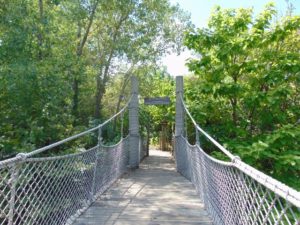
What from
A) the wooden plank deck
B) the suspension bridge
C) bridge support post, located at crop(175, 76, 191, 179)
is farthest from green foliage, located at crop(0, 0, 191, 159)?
bridge support post, located at crop(175, 76, 191, 179)

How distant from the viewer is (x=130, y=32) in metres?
7.82

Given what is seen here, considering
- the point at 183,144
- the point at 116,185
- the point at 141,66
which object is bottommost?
the point at 116,185

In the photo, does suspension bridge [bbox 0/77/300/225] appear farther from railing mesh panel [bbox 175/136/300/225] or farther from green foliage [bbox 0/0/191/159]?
green foliage [bbox 0/0/191/159]

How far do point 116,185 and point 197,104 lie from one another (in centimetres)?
197

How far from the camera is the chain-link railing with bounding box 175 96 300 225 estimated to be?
1185 mm

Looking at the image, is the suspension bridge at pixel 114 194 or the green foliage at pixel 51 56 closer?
the suspension bridge at pixel 114 194

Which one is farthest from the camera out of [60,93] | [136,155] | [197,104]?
[136,155]

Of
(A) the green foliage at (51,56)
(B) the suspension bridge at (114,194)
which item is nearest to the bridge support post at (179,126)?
(B) the suspension bridge at (114,194)

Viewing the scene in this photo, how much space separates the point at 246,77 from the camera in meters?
5.61

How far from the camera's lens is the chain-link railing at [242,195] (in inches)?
46.6

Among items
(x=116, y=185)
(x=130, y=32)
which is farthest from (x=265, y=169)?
(x=130, y=32)

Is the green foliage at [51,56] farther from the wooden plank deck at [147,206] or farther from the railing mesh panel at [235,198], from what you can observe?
the railing mesh panel at [235,198]

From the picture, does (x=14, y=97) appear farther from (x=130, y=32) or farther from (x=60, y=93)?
(x=130, y=32)

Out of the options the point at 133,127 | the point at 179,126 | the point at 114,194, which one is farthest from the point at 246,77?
the point at 114,194
